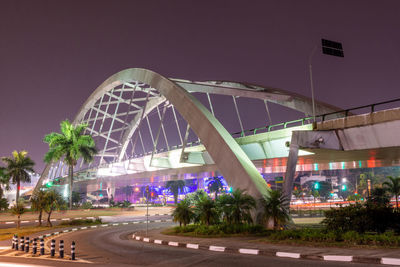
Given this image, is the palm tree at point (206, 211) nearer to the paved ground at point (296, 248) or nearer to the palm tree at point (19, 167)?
the paved ground at point (296, 248)

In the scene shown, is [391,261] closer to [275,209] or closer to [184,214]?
[275,209]

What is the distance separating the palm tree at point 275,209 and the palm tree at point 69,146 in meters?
41.3

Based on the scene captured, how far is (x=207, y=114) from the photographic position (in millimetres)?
27500

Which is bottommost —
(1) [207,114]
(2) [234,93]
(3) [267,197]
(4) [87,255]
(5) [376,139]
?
(4) [87,255]

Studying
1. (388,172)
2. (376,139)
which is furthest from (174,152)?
(388,172)

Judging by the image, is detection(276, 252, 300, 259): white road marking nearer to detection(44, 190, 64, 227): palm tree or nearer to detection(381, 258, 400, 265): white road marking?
detection(381, 258, 400, 265): white road marking

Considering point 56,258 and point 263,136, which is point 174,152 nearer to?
point 263,136

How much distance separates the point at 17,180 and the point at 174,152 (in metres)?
47.6

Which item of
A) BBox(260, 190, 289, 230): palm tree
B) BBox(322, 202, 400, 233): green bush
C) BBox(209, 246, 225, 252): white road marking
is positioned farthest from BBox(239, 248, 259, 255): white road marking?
BBox(260, 190, 289, 230): palm tree

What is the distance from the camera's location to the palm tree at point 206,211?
2292cm

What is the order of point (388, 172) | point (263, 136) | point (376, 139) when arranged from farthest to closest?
point (388, 172) < point (263, 136) < point (376, 139)

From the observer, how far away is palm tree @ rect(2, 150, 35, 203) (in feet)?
244

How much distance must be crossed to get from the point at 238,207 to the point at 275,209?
203 cm

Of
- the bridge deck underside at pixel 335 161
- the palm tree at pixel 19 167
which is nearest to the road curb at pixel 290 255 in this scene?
the bridge deck underside at pixel 335 161
